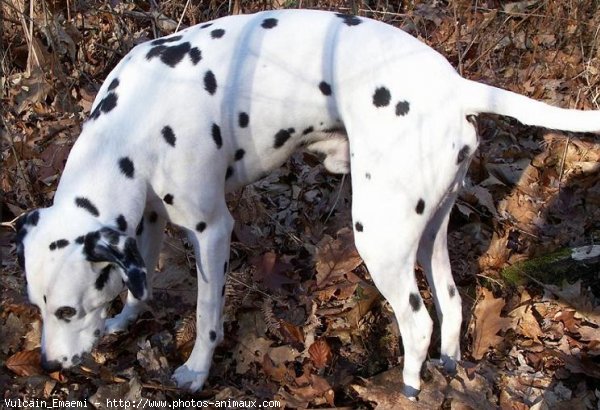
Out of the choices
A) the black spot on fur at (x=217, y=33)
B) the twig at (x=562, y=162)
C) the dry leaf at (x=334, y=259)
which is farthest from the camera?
the twig at (x=562, y=162)

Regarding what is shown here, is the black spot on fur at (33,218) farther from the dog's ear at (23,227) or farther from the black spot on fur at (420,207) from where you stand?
the black spot on fur at (420,207)

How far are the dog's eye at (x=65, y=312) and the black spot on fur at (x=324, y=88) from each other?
160 cm

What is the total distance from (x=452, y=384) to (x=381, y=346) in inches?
23.4

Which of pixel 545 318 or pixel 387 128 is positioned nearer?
pixel 387 128

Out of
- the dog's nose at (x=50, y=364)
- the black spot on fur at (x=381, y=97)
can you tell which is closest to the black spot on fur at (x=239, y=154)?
the black spot on fur at (x=381, y=97)

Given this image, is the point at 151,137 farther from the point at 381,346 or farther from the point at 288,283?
the point at 381,346

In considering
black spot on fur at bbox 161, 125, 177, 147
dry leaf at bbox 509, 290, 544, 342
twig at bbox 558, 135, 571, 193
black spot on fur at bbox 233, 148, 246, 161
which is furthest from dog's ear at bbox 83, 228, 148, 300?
twig at bbox 558, 135, 571, 193

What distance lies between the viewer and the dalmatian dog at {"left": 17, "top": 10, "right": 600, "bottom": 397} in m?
3.03

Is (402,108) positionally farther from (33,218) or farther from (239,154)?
(33,218)

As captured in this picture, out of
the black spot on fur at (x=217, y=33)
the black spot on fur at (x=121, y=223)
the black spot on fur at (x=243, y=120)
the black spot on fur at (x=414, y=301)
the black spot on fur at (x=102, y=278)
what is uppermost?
the black spot on fur at (x=217, y=33)

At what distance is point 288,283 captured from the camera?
14.2ft

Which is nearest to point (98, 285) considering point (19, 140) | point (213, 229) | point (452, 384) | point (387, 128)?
point (213, 229)

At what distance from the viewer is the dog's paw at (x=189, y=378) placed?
363cm

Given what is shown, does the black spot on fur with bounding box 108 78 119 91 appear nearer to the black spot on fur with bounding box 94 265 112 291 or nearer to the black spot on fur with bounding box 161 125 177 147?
the black spot on fur with bounding box 161 125 177 147
